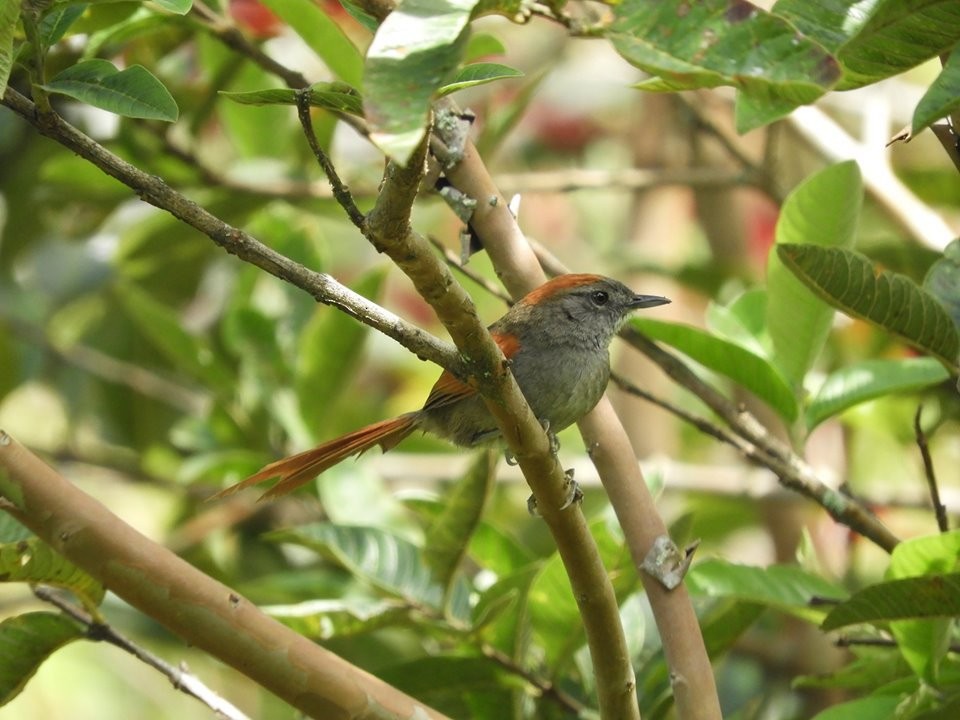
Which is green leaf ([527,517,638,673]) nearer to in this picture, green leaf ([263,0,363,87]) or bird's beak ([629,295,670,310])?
bird's beak ([629,295,670,310])

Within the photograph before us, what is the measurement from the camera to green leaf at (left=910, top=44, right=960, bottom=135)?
63.2 inches

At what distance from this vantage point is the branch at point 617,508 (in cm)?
201

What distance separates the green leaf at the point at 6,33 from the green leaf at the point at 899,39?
1.14 meters

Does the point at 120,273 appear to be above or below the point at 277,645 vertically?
above

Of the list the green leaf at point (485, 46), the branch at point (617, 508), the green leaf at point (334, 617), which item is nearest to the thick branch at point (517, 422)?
the branch at point (617, 508)

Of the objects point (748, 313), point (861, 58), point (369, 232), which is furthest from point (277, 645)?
point (748, 313)

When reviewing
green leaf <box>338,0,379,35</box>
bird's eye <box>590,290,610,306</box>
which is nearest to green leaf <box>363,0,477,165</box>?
green leaf <box>338,0,379,35</box>

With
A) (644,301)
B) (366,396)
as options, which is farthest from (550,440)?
(366,396)

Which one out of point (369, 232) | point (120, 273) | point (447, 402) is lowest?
point (369, 232)

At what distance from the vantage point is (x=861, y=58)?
1.71 m

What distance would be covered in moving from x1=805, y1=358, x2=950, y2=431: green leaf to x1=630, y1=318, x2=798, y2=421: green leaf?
6 centimetres

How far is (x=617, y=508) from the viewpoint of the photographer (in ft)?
7.25

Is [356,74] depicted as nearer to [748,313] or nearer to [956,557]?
[748,313]

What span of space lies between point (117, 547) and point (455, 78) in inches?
33.5
